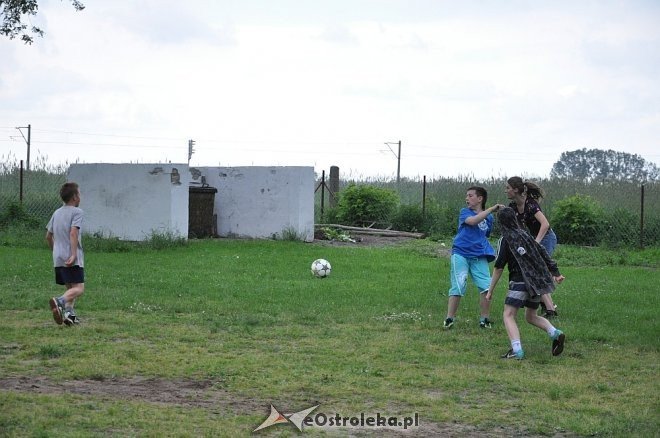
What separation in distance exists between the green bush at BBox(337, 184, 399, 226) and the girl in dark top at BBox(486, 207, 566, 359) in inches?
653

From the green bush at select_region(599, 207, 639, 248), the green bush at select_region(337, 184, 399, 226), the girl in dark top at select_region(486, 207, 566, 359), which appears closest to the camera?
the girl in dark top at select_region(486, 207, 566, 359)

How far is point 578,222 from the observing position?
23188 millimetres

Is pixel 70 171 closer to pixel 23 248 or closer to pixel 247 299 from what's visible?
pixel 23 248

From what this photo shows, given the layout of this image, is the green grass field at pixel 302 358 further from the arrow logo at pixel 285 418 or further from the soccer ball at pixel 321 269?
the soccer ball at pixel 321 269

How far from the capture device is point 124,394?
6703 mm

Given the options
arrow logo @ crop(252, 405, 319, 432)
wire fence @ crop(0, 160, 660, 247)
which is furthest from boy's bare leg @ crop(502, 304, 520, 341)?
wire fence @ crop(0, 160, 660, 247)

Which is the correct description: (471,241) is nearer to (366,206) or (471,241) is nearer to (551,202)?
(366,206)

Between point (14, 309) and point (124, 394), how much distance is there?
4.79 metres

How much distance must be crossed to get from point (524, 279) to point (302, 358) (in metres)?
2.21

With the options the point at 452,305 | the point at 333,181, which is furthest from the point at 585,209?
the point at 452,305

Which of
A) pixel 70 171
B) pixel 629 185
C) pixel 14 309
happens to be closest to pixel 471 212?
pixel 14 309

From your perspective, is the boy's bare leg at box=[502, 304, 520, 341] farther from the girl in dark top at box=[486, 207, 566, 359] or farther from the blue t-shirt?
the blue t-shirt

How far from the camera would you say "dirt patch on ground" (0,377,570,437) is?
5.89m

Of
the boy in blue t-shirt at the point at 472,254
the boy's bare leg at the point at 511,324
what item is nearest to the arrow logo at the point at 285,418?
the boy's bare leg at the point at 511,324
